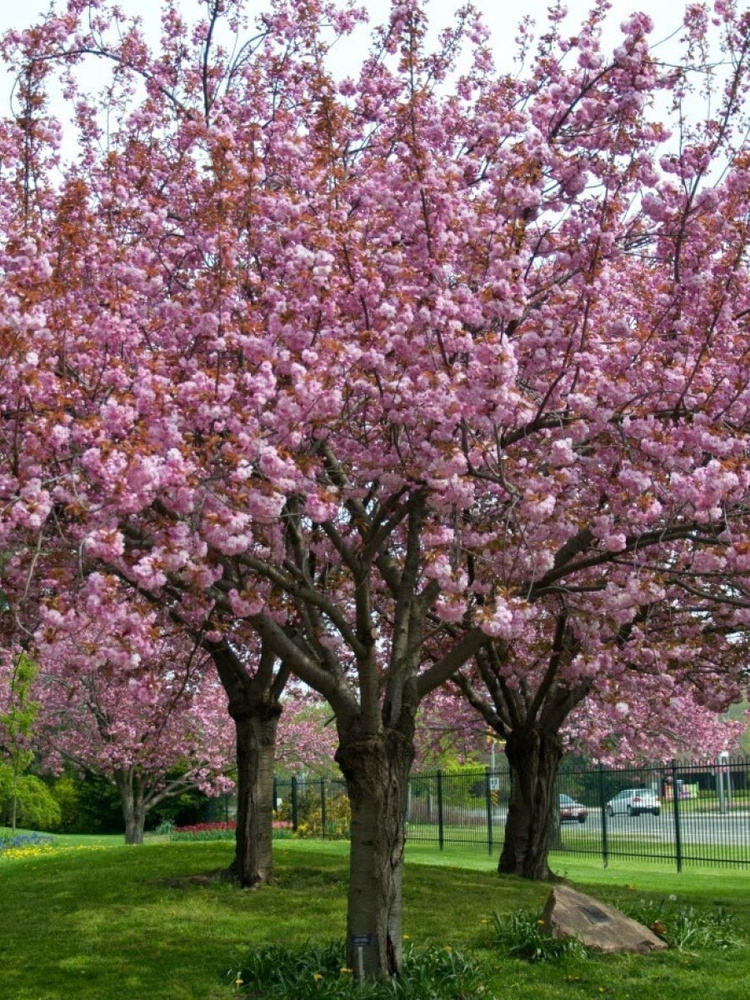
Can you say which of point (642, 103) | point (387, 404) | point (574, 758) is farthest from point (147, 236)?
point (574, 758)

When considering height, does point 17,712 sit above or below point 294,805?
above

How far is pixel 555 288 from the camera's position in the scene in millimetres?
8391

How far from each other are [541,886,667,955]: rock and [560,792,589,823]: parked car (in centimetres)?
1982

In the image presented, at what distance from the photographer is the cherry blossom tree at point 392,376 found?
652 cm

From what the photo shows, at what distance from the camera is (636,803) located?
32.4 meters

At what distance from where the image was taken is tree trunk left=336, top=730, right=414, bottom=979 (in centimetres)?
776

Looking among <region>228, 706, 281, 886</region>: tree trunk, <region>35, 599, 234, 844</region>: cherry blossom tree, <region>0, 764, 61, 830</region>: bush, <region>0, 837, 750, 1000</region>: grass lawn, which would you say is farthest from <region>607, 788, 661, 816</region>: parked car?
<region>228, 706, 281, 886</region>: tree trunk

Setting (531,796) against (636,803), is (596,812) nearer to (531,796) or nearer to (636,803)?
(636,803)

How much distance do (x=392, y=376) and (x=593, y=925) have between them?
5.10 meters

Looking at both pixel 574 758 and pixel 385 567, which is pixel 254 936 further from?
pixel 574 758

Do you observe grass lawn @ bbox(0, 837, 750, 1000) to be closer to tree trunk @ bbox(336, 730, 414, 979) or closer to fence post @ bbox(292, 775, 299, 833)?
tree trunk @ bbox(336, 730, 414, 979)

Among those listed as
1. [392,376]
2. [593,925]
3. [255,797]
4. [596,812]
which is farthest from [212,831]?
[392,376]

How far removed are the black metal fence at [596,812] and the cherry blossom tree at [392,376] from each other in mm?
13300

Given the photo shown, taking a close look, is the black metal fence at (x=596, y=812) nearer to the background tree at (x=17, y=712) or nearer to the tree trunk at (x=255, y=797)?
the background tree at (x=17, y=712)
